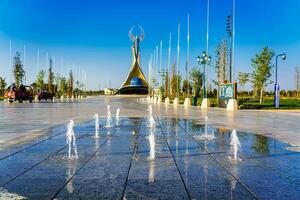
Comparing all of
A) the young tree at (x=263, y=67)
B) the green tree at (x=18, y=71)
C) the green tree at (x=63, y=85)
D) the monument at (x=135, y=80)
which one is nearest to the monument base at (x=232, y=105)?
the young tree at (x=263, y=67)

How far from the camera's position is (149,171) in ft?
19.9

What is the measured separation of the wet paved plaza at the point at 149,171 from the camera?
482 centimetres

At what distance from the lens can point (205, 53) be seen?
40281 mm

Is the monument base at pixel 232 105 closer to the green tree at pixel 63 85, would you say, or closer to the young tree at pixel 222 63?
the young tree at pixel 222 63

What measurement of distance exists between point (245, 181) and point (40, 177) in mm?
2868

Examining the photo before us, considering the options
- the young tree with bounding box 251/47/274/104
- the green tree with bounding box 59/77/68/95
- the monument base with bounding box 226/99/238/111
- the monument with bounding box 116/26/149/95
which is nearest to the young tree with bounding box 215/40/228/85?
the young tree with bounding box 251/47/274/104

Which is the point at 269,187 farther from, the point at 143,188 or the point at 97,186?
the point at 97,186

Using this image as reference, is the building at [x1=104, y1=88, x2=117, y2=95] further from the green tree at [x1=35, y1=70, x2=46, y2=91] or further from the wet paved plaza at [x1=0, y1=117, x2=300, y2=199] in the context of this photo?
the wet paved plaza at [x1=0, y1=117, x2=300, y2=199]

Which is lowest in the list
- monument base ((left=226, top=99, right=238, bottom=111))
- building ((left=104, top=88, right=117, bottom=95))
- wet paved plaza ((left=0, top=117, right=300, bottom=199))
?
wet paved plaza ((left=0, top=117, right=300, bottom=199))

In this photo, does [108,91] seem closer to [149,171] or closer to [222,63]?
[222,63]

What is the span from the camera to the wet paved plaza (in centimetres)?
482

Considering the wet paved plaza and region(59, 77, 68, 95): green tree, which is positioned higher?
region(59, 77, 68, 95): green tree

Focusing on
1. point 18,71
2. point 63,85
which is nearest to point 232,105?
point 18,71

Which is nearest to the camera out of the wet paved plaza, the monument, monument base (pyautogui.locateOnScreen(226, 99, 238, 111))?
the wet paved plaza
